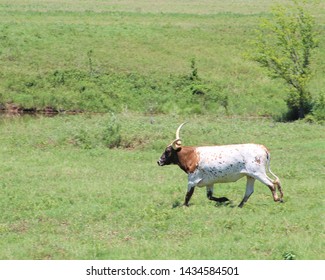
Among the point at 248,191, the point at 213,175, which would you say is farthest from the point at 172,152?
the point at 248,191

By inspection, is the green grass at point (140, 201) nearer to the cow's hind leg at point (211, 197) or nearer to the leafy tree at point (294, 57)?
the cow's hind leg at point (211, 197)

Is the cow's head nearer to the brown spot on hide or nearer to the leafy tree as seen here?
the brown spot on hide

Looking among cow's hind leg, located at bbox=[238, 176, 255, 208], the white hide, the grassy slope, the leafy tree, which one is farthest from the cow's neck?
the grassy slope

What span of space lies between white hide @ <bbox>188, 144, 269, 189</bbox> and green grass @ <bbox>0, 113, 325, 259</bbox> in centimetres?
60

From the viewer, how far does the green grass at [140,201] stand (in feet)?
43.0

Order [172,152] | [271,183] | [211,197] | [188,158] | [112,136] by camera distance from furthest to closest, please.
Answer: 1. [112,136]
2. [172,152]
3. [188,158]
4. [211,197]
5. [271,183]

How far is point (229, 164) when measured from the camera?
54.2ft

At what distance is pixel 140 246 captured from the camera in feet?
43.5

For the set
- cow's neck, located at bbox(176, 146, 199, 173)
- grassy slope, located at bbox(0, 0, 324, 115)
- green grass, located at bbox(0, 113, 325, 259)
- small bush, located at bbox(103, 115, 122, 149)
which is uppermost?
cow's neck, located at bbox(176, 146, 199, 173)

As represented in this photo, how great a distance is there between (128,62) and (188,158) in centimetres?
2503

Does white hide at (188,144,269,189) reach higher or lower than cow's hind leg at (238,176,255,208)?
higher

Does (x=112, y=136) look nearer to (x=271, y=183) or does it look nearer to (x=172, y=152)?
(x=172, y=152)

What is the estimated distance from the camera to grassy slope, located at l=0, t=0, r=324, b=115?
37156 mm
